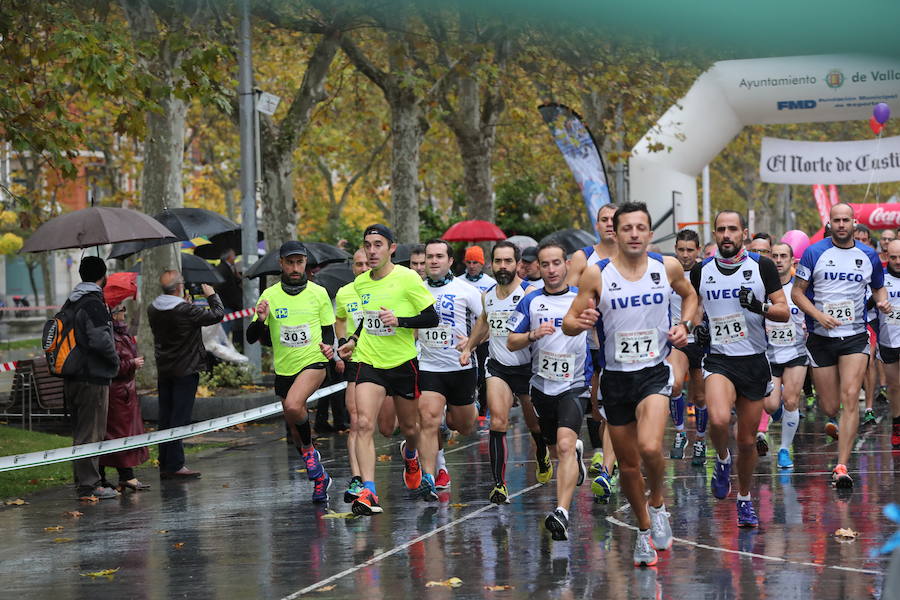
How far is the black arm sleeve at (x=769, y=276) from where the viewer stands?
815 cm

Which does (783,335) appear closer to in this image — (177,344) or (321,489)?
(321,489)

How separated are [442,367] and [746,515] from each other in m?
2.74

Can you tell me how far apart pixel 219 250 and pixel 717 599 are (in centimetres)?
1820

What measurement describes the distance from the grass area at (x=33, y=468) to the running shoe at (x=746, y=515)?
5978 mm

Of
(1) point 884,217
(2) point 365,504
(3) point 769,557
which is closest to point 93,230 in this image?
(2) point 365,504

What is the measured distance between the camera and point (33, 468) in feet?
40.9

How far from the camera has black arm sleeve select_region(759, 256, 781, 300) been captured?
26.7ft

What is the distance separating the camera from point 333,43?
2000cm

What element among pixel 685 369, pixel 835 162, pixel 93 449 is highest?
pixel 835 162

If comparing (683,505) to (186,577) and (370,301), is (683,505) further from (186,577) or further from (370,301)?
(186,577)

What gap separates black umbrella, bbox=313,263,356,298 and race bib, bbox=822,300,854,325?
5.75 meters

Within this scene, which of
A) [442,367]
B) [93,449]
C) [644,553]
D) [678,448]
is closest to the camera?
[644,553]

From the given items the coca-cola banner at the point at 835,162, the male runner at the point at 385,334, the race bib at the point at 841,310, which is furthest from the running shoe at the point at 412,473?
the coca-cola banner at the point at 835,162

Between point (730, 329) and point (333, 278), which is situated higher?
point (333, 278)
